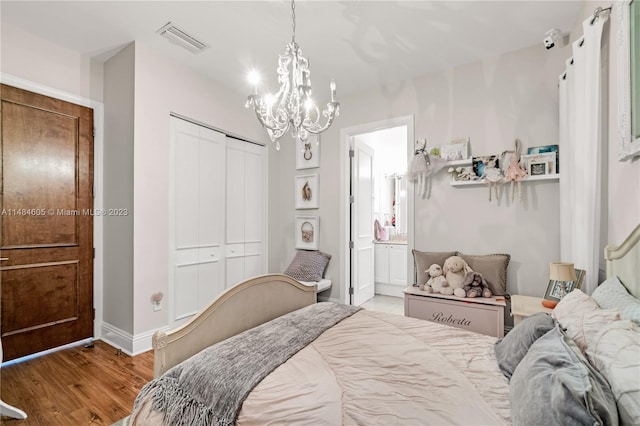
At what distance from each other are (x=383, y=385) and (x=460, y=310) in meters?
1.78

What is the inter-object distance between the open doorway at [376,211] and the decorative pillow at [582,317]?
75.2 inches

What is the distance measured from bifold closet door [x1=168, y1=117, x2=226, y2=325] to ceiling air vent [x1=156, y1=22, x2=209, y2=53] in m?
0.71

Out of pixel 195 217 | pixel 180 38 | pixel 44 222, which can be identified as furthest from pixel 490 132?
pixel 44 222

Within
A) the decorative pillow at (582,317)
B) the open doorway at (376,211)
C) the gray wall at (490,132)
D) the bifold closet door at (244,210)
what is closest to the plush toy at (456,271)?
the gray wall at (490,132)

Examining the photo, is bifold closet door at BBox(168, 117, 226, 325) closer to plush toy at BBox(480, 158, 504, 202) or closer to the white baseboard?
the white baseboard

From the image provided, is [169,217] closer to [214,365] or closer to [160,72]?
[160,72]

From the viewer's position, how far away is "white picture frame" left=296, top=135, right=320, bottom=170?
3932mm

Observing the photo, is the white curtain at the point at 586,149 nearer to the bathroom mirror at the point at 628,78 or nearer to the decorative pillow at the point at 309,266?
the bathroom mirror at the point at 628,78

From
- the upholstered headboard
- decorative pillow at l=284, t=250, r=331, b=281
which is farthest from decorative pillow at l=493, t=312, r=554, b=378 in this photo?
decorative pillow at l=284, t=250, r=331, b=281

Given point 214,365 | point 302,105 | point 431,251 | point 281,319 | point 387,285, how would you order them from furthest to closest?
point 387,285 → point 431,251 → point 302,105 → point 281,319 → point 214,365

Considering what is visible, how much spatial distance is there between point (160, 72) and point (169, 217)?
1.43m

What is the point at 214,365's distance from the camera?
124 cm

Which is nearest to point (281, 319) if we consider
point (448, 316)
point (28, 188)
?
point (448, 316)

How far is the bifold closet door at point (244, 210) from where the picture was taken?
3.65 metres
